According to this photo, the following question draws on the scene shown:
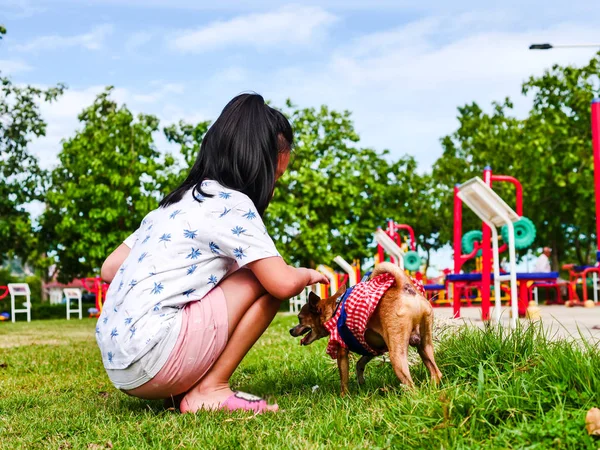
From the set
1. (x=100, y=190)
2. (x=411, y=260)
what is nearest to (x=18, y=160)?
(x=100, y=190)

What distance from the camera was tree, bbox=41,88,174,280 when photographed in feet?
96.8

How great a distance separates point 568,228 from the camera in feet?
99.7

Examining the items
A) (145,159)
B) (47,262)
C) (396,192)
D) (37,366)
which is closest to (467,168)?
(396,192)

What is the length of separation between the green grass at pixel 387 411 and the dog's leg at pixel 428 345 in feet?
0.32

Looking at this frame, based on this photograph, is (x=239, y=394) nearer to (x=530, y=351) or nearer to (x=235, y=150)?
(x=235, y=150)

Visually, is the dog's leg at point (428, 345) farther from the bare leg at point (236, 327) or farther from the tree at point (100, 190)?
the tree at point (100, 190)

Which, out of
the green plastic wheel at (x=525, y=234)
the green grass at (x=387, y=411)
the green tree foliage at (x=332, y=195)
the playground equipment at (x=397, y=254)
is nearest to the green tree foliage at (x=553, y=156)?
the green tree foliage at (x=332, y=195)

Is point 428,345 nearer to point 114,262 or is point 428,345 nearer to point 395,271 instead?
point 395,271

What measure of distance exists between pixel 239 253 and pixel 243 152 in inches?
20.4

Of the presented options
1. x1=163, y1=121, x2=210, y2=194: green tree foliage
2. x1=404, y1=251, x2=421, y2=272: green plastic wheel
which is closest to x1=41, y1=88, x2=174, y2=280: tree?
x1=163, y1=121, x2=210, y2=194: green tree foliage

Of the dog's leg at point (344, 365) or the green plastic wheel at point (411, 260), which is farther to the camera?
the green plastic wheel at point (411, 260)

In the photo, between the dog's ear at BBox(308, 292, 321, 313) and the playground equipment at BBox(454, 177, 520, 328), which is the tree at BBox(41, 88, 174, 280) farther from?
the dog's ear at BBox(308, 292, 321, 313)

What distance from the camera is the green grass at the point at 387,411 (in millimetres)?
2473

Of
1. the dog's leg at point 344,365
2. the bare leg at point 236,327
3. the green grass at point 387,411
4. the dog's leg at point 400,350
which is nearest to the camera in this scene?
the green grass at point 387,411
